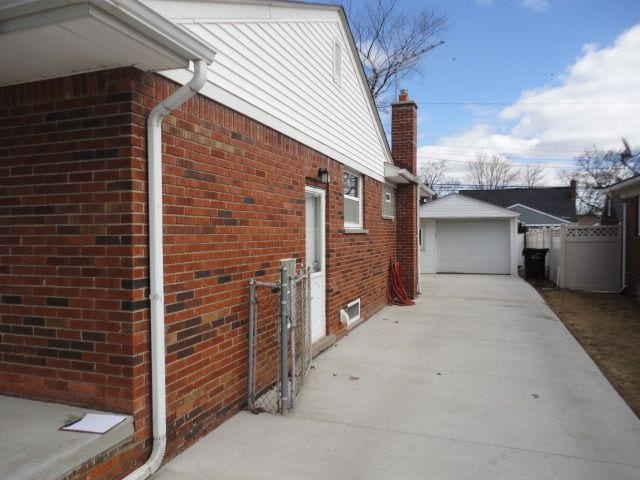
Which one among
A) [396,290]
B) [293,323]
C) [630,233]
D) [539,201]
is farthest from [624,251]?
[539,201]

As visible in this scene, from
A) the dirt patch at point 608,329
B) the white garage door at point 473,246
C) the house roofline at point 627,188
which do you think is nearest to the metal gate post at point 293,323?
the dirt patch at point 608,329

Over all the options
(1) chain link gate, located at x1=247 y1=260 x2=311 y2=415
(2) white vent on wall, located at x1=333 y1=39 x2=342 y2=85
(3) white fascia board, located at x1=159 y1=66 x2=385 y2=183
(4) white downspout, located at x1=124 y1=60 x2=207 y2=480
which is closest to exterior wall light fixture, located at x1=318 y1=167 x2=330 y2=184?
(3) white fascia board, located at x1=159 y1=66 x2=385 y2=183

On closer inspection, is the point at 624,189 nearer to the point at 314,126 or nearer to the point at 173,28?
the point at 314,126

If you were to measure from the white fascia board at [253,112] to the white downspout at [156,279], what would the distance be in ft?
1.46

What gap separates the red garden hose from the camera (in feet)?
36.3

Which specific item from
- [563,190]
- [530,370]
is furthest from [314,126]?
[563,190]

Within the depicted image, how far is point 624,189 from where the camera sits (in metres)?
13.0

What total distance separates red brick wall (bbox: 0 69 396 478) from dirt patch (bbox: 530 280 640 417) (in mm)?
4178

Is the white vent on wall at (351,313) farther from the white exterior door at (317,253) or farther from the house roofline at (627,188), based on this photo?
the house roofline at (627,188)

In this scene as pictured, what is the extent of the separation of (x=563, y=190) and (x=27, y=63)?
37.5 meters

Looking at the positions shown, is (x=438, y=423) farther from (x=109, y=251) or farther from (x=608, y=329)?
(x=608, y=329)

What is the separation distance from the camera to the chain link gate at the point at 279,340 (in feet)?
14.3

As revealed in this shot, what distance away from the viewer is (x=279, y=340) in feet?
15.1

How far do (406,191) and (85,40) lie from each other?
10147 mm
